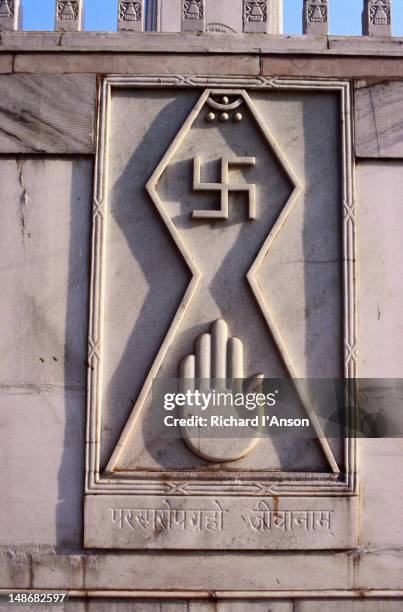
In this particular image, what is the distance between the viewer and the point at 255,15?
221 inches

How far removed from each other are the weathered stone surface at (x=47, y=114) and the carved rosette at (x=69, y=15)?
0.50 m

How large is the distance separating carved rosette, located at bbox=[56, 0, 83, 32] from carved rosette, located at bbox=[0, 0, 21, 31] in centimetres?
34

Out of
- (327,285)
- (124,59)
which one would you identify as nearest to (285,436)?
(327,285)

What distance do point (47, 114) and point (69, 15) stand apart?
93 centimetres

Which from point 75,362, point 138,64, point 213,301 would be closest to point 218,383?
point 213,301

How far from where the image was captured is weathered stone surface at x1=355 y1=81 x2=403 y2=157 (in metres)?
5.31

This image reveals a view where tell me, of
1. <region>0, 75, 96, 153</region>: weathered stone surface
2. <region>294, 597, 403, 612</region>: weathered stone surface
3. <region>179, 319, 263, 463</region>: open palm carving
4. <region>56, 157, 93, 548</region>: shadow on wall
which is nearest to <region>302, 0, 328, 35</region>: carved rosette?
<region>0, 75, 96, 153</region>: weathered stone surface

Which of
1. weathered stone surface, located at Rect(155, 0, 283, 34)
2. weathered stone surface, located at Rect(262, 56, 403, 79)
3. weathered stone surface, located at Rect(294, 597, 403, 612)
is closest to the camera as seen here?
weathered stone surface, located at Rect(294, 597, 403, 612)

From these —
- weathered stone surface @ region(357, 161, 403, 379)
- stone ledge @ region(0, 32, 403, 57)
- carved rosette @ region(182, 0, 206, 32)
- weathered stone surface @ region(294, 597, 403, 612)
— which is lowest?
weathered stone surface @ region(294, 597, 403, 612)

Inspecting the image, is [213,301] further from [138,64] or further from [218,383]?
[138,64]

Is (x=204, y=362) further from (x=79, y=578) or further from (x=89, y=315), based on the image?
(x=79, y=578)

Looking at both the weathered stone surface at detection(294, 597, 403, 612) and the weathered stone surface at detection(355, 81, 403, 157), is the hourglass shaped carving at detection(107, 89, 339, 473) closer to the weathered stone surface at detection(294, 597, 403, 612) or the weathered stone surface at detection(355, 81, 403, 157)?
the weathered stone surface at detection(355, 81, 403, 157)

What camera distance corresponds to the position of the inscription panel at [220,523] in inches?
192

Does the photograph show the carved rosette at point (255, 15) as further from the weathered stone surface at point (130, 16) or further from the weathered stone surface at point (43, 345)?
the weathered stone surface at point (43, 345)
